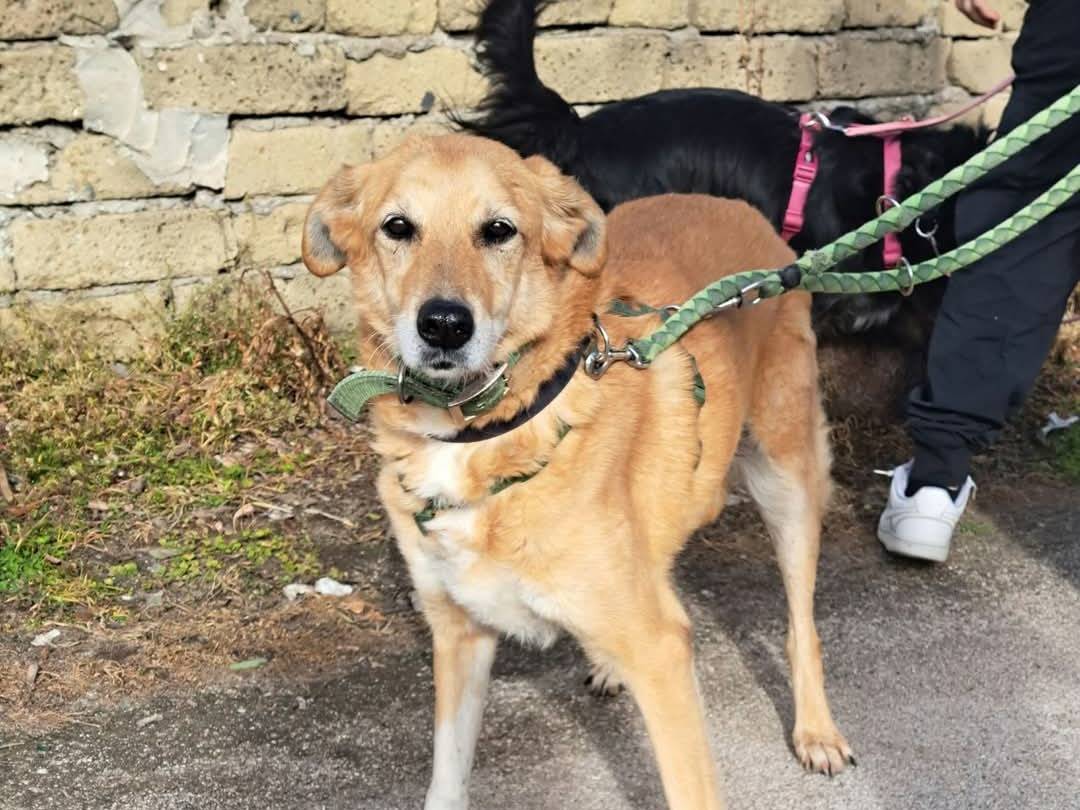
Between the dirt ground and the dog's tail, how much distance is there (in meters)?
1.52

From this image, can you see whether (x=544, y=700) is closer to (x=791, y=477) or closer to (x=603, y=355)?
(x=791, y=477)

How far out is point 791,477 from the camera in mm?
3182

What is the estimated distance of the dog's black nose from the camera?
2248mm

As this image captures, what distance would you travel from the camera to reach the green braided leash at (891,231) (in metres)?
2.46

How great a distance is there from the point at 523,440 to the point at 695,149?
227cm

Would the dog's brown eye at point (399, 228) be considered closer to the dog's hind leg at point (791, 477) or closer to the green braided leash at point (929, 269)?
the green braided leash at point (929, 269)

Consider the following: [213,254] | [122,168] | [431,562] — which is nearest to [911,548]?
[431,562]

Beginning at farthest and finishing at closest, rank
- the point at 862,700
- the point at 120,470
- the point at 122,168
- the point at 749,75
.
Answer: the point at 749,75 < the point at 122,168 < the point at 120,470 < the point at 862,700

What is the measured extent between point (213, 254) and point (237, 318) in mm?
271

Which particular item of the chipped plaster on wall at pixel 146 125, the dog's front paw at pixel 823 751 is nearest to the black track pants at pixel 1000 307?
the dog's front paw at pixel 823 751

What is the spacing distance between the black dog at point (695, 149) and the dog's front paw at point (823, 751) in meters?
2.00

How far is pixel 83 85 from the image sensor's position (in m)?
4.38

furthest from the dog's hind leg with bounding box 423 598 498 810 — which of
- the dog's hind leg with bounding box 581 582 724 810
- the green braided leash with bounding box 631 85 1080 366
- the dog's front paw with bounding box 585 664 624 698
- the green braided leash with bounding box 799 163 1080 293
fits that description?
the green braided leash with bounding box 799 163 1080 293

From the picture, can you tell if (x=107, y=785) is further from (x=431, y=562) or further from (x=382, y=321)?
(x=382, y=321)
